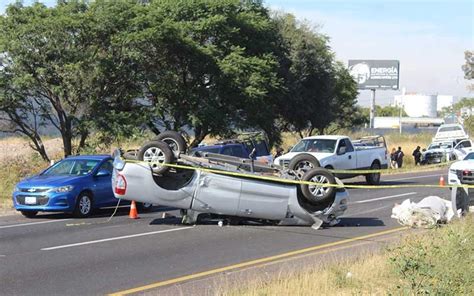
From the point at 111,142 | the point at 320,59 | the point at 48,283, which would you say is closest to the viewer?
the point at 48,283

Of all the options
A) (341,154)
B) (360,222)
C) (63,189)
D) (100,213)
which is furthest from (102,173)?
(341,154)

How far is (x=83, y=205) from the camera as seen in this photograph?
598 inches

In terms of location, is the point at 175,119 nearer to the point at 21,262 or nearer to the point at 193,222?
the point at 193,222

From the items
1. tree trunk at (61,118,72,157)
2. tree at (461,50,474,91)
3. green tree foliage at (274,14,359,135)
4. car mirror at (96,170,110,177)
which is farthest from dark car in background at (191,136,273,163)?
tree at (461,50,474,91)

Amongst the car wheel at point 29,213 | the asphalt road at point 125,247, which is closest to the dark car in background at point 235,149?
the asphalt road at point 125,247

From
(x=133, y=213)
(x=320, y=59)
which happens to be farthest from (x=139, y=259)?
(x=320, y=59)

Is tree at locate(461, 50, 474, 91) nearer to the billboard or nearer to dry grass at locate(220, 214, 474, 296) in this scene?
the billboard

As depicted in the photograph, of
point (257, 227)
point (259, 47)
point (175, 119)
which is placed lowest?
point (257, 227)

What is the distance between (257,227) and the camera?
43.6 feet

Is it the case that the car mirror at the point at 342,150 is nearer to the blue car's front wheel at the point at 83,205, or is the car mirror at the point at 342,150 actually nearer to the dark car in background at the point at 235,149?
the dark car in background at the point at 235,149

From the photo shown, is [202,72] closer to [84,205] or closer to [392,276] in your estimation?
[84,205]

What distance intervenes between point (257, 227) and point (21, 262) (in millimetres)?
5029

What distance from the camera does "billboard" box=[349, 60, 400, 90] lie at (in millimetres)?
93500

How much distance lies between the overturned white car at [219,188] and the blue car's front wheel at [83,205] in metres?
2.73
